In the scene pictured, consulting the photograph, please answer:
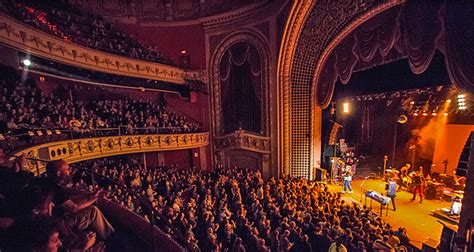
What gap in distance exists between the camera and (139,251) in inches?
143

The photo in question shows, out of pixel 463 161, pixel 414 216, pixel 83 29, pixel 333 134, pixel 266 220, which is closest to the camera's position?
pixel 266 220

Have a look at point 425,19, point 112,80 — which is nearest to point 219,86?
point 112,80

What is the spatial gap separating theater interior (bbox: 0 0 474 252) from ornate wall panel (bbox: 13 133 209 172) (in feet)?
0.22

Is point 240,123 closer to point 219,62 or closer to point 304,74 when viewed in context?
point 219,62

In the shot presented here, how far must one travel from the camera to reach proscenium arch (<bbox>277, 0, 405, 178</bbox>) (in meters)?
12.7

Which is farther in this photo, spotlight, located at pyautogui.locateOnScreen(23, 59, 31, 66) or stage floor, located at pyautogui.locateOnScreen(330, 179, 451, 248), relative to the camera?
spotlight, located at pyautogui.locateOnScreen(23, 59, 31, 66)

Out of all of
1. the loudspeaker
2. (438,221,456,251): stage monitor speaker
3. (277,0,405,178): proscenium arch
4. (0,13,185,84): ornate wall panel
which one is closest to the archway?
(277,0,405,178): proscenium arch

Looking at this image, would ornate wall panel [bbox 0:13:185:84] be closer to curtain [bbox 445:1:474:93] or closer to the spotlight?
the spotlight

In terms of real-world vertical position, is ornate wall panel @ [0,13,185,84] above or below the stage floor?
above

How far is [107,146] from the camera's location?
12.2 metres

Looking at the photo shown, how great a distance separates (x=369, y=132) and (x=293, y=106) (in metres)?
6.87

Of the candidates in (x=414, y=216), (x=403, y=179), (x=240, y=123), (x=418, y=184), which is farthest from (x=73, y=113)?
(x=403, y=179)

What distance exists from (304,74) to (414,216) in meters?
9.29

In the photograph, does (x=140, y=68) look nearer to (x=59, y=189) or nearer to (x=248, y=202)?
(x=248, y=202)
